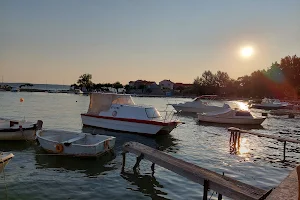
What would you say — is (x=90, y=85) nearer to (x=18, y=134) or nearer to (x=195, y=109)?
(x=195, y=109)

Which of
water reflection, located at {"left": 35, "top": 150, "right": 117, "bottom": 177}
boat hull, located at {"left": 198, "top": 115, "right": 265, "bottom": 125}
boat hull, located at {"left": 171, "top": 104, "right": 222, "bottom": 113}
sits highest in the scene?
boat hull, located at {"left": 171, "top": 104, "right": 222, "bottom": 113}

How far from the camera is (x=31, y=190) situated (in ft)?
39.4

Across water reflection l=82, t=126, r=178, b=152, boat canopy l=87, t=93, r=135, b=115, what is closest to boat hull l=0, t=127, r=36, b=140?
water reflection l=82, t=126, r=178, b=152

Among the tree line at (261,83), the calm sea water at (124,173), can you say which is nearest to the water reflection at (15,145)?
the calm sea water at (124,173)

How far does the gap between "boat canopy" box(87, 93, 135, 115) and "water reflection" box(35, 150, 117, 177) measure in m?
12.3

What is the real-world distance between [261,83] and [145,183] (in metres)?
113

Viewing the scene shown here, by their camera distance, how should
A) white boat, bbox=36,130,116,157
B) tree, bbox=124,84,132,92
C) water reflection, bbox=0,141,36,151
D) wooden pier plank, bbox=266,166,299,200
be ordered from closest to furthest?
wooden pier plank, bbox=266,166,299,200 < white boat, bbox=36,130,116,157 < water reflection, bbox=0,141,36,151 < tree, bbox=124,84,132,92

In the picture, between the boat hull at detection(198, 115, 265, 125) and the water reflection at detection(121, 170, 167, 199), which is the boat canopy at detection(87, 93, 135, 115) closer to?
the boat hull at detection(198, 115, 265, 125)

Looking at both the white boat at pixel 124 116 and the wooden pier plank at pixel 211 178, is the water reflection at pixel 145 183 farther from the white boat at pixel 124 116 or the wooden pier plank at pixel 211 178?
the white boat at pixel 124 116

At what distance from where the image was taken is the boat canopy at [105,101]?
2939cm

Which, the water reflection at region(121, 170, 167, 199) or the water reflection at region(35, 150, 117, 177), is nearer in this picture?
the water reflection at region(121, 170, 167, 199)

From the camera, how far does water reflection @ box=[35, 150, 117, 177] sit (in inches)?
594

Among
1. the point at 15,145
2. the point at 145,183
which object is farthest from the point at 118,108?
the point at 145,183

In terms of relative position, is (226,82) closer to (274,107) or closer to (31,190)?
(274,107)
